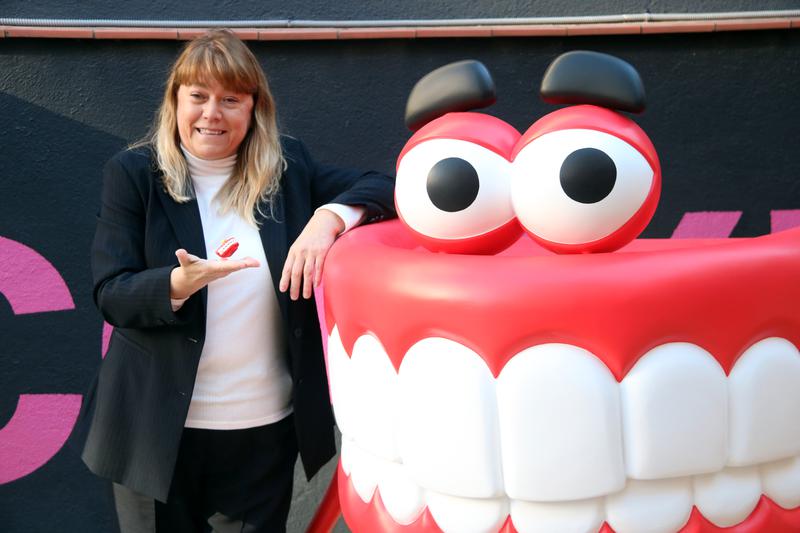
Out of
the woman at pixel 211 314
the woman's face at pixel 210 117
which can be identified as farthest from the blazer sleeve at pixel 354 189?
the woman's face at pixel 210 117

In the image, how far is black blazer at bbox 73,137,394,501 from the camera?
1.57 m

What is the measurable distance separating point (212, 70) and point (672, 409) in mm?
1044

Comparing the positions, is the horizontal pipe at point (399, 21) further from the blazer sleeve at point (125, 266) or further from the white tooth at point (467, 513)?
the white tooth at point (467, 513)

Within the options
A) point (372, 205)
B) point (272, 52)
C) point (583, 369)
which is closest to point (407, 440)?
point (583, 369)

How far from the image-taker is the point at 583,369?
118 cm

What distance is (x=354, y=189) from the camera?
173cm

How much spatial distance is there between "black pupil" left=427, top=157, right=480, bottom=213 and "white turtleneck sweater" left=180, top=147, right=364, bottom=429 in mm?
359

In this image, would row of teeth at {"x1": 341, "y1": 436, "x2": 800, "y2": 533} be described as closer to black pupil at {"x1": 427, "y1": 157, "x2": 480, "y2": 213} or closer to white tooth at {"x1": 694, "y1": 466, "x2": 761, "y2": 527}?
white tooth at {"x1": 694, "y1": 466, "x2": 761, "y2": 527}

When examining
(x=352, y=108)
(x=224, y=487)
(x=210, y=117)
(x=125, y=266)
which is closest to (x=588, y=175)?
(x=210, y=117)

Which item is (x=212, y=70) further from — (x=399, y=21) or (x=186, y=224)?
(x=399, y=21)

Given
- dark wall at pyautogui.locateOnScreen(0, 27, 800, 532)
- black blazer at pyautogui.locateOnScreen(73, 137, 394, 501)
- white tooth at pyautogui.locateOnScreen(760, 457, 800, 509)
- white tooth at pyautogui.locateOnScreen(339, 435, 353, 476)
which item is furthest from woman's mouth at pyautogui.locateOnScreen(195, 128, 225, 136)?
white tooth at pyautogui.locateOnScreen(760, 457, 800, 509)

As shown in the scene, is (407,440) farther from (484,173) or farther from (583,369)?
(484,173)

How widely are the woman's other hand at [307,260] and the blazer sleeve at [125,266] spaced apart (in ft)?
0.70

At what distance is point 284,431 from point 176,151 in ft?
2.03
